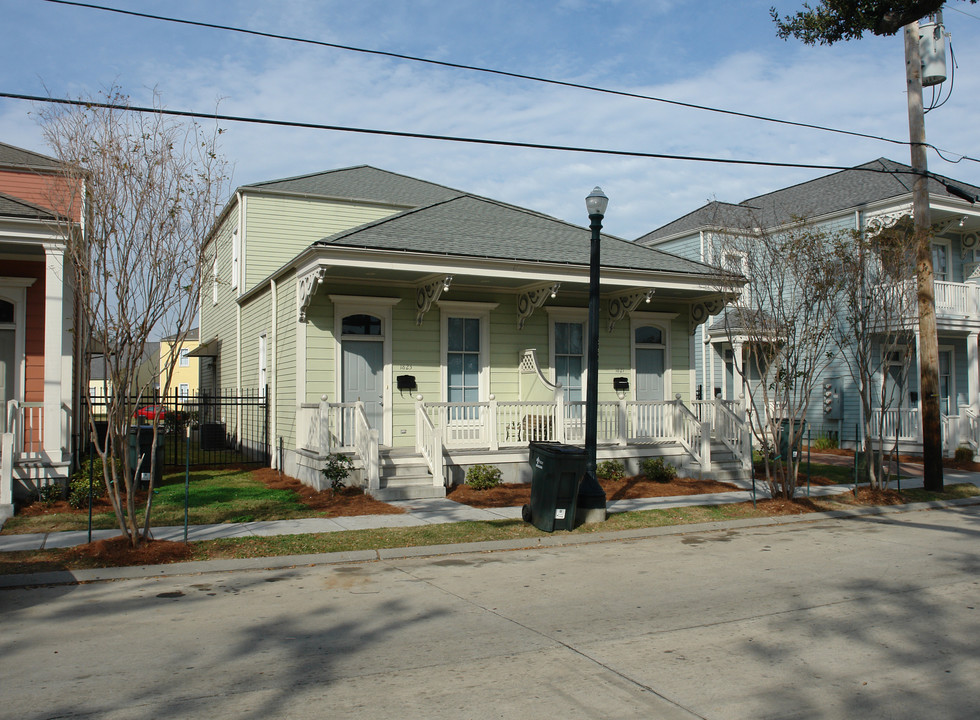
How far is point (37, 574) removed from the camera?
313 inches

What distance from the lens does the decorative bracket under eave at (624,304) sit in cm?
1645

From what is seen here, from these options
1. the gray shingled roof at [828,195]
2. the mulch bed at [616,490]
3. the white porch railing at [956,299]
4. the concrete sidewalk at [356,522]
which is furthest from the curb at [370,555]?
the white porch railing at [956,299]

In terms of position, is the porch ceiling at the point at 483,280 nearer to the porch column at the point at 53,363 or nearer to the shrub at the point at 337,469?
the shrub at the point at 337,469

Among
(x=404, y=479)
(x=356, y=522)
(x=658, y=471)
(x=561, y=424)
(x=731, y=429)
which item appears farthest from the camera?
(x=731, y=429)

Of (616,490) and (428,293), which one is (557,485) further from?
(428,293)

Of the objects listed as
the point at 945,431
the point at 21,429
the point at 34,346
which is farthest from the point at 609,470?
the point at 945,431

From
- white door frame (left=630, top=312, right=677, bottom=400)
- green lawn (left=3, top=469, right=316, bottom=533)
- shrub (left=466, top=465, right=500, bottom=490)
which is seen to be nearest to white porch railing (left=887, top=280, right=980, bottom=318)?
white door frame (left=630, top=312, right=677, bottom=400)

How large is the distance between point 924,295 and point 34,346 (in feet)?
53.4

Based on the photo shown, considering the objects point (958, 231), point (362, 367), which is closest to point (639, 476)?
point (362, 367)

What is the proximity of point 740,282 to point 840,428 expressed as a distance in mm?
13307

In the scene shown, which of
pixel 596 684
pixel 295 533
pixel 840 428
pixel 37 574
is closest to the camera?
pixel 596 684

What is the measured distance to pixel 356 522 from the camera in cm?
1102

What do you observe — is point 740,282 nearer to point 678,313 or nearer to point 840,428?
point 678,313

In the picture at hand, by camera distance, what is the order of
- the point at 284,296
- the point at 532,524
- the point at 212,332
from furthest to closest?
1. the point at 212,332
2. the point at 284,296
3. the point at 532,524
